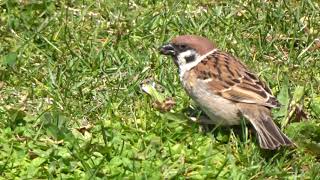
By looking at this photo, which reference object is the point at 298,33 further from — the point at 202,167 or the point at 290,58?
the point at 202,167

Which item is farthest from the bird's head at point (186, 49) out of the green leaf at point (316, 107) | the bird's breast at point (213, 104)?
the green leaf at point (316, 107)

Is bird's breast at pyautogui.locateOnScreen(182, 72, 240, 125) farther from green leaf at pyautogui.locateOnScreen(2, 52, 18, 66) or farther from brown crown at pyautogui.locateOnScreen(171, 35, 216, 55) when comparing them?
green leaf at pyautogui.locateOnScreen(2, 52, 18, 66)

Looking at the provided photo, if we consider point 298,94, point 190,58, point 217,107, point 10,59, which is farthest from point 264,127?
point 10,59

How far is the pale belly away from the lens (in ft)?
16.7

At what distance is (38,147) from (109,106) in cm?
60

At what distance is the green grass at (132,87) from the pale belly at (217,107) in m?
0.08

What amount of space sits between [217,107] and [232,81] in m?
0.18

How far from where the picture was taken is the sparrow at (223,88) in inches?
196

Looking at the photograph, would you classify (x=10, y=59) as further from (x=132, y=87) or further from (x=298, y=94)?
(x=298, y=94)

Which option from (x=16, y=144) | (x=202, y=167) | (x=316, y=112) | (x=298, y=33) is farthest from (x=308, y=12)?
(x=16, y=144)

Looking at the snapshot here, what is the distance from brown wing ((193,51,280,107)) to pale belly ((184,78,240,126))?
0.04m

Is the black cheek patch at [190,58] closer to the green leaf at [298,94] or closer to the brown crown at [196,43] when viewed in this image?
the brown crown at [196,43]

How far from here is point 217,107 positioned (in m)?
5.11

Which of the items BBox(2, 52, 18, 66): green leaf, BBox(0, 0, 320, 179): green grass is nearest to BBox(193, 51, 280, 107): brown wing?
BBox(0, 0, 320, 179): green grass
